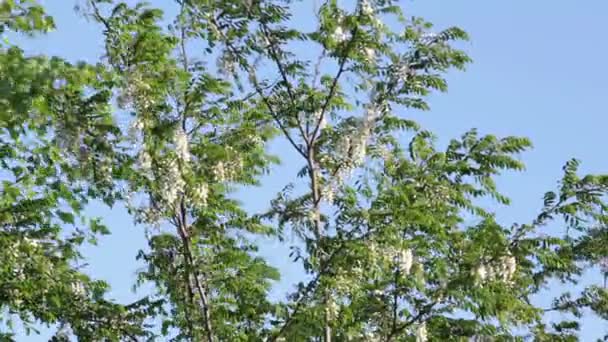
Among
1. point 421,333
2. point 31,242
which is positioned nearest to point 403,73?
point 421,333

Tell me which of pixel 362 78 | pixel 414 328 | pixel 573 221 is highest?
pixel 362 78

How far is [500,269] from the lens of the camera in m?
10.3

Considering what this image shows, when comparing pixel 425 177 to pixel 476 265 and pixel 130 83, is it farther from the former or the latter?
pixel 130 83

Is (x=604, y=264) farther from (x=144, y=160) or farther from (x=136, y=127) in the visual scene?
(x=136, y=127)

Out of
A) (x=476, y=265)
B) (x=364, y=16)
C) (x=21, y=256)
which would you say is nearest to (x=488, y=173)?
(x=476, y=265)

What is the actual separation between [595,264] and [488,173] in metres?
2.34

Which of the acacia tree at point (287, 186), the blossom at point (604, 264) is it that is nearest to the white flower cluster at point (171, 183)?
the acacia tree at point (287, 186)

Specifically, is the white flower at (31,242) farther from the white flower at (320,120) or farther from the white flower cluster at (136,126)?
the white flower at (320,120)

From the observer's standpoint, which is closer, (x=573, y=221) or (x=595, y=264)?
(x=573, y=221)

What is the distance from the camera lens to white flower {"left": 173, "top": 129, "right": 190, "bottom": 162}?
33.2 ft

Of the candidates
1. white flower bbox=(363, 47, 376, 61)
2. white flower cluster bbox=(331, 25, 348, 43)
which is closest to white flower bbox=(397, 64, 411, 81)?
white flower bbox=(363, 47, 376, 61)

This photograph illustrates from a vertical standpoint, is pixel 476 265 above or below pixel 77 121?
below

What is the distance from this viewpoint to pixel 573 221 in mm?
10359

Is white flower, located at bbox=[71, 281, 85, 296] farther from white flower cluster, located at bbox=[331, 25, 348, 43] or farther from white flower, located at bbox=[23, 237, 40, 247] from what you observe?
white flower cluster, located at bbox=[331, 25, 348, 43]
